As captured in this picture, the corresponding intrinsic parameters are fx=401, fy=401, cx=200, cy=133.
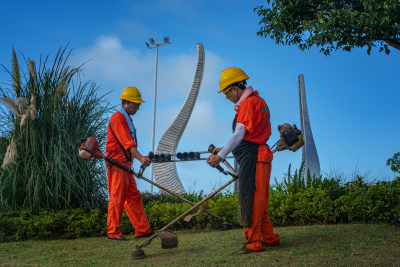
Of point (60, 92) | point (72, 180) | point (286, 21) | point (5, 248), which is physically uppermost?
Answer: point (286, 21)

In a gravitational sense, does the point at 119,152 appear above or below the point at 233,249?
above

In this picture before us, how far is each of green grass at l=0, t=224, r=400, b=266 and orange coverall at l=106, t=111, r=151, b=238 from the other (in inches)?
12.0

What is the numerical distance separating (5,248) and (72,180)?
153 cm

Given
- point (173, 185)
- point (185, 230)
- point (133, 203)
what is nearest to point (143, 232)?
point (133, 203)

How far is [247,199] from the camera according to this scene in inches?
155

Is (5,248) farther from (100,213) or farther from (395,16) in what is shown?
(395,16)

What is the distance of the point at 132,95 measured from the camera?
589 centimetres

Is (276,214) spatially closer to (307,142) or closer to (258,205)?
(258,205)

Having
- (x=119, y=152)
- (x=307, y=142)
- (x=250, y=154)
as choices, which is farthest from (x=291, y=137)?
(x=307, y=142)

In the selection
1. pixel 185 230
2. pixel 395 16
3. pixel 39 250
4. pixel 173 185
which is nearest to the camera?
pixel 39 250

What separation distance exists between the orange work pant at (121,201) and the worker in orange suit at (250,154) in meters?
2.37

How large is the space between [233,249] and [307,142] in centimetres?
Answer: 581

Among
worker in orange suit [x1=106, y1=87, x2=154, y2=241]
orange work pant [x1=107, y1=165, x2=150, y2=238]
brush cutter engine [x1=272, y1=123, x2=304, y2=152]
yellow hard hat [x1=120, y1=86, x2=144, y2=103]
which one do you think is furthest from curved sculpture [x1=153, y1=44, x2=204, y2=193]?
brush cutter engine [x1=272, y1=123, x2=304, y2=152]

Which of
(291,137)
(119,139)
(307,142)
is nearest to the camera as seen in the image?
(291,137)
